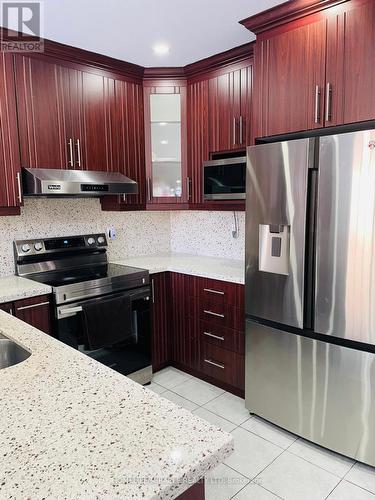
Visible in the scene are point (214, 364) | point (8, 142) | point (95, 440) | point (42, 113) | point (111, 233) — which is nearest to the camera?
point (95, 440)

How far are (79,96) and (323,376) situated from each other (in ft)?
8.02

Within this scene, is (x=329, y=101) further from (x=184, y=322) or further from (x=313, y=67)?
(x=184, y=322)

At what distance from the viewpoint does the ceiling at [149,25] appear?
192 centimetres

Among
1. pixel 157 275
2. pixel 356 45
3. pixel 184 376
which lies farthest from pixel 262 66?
pixel 184 376

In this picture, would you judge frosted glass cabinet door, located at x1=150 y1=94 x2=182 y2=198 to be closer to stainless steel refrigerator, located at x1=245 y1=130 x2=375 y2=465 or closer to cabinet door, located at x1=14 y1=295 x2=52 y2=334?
stainless steel refrigerator, located at x1=245 y1=130 x2=375 y2=465

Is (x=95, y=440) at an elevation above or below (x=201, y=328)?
above

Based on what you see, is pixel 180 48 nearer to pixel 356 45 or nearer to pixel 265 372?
pixel 356 45

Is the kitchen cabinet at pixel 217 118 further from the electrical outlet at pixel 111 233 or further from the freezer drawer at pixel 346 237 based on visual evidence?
the freezer drawer at pixel 346 237

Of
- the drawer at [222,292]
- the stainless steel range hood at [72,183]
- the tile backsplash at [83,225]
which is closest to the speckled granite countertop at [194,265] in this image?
the drawer at [222,292]

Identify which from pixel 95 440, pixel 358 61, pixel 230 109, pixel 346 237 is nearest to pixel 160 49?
pixel 230 109

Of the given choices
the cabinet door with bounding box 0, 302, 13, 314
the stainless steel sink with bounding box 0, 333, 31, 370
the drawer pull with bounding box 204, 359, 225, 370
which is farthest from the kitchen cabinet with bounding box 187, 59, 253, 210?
the stainless steel sink with bounding box 0, 333, 31, 370

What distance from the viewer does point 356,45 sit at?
1804 millimetres

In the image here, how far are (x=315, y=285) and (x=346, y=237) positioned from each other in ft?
1.01

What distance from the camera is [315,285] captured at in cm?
194
